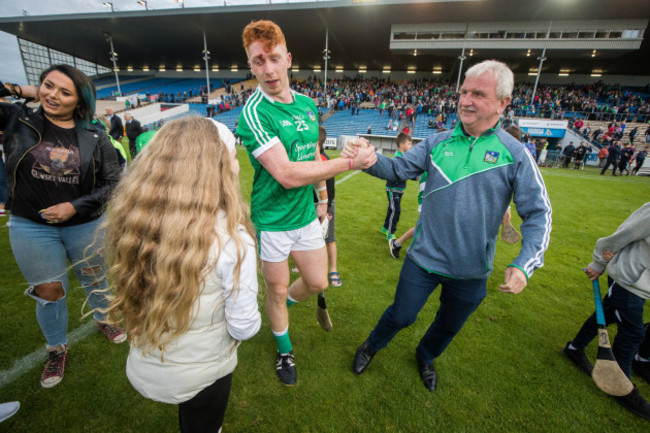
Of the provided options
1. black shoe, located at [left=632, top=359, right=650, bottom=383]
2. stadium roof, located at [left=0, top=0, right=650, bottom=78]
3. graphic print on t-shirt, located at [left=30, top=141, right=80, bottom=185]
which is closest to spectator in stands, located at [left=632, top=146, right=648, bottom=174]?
stadium roof, located at [left=0, top=0, right=650, bottom=78]

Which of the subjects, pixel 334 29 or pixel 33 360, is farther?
pixel 334 29

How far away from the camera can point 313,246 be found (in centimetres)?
259

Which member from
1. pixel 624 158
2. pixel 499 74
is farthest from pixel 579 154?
pixel 499 74

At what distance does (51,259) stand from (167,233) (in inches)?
71.4

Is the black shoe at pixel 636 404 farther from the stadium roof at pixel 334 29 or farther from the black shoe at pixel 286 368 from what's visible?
the stadium roof at pixel 334 29

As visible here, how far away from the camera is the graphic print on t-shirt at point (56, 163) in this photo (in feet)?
7.07

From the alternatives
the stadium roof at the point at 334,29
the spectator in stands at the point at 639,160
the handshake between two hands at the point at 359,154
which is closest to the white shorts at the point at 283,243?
the handshake between two hands at the point at 359,154

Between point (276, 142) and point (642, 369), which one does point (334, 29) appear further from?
point (642, 369)

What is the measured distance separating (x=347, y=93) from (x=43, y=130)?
3811 centimetres

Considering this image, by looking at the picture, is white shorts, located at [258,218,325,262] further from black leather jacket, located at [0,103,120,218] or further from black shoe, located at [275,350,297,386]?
black leather jacket, located at [0,103,120,218]

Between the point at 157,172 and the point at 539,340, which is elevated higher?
the point at 157,172

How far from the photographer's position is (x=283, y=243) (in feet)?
7.97

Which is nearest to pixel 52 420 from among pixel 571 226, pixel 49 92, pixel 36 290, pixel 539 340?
pixel 36 290

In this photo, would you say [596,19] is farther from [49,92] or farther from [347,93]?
[49,92]
